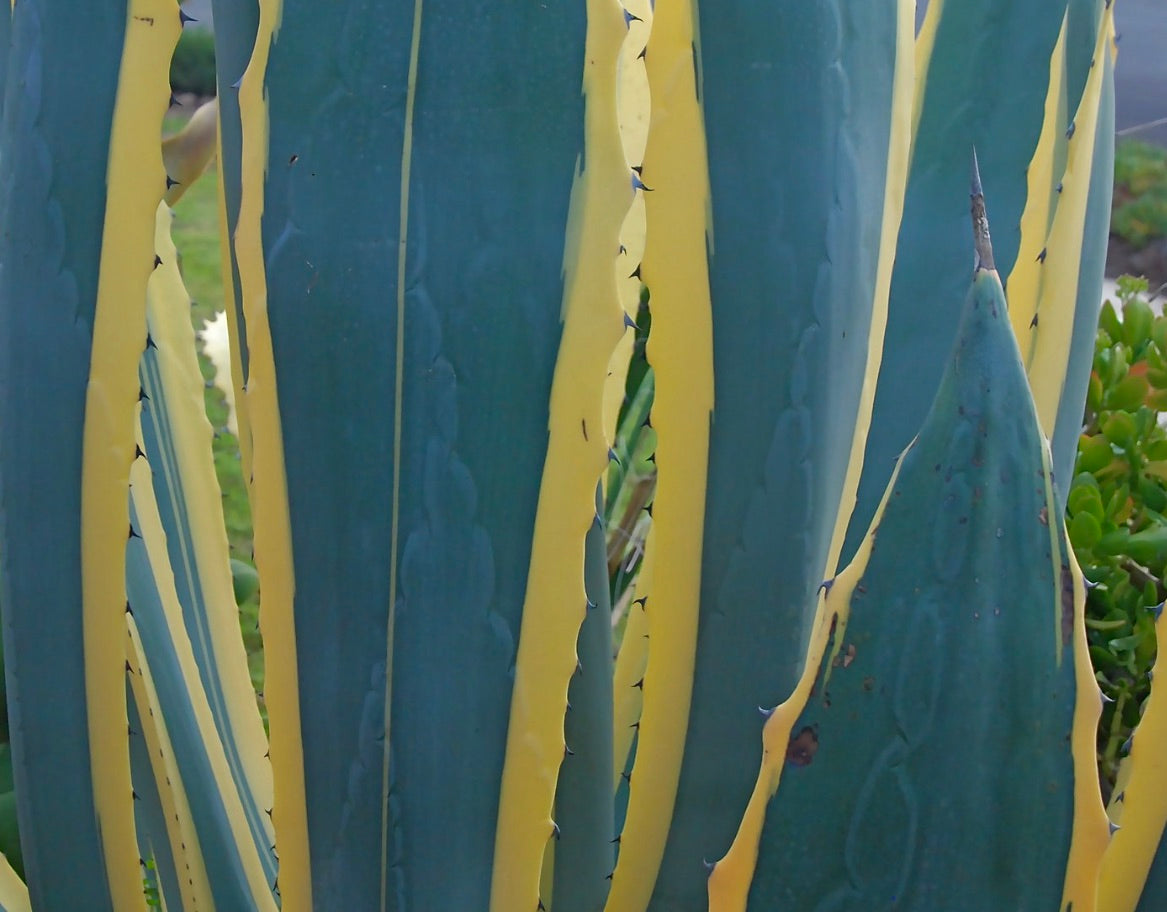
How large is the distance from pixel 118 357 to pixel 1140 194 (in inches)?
143

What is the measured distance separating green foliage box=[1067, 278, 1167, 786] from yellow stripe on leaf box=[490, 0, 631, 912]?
59 centimetres

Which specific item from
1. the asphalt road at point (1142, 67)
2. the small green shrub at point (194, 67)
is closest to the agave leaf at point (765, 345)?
the asphalt road at point (1142, 67)

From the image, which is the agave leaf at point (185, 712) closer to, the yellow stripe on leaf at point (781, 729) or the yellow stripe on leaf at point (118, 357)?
the yellow stripe on leaf at point (118, 357)

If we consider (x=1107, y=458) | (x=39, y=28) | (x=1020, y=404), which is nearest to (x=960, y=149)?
(x=1020, y=404)

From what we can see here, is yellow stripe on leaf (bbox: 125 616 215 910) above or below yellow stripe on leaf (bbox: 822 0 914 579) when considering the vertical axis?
below

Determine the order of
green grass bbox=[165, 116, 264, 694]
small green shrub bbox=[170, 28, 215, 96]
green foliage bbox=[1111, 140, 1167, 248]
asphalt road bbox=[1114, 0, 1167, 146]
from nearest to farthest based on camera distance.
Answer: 1. green grass bbox=[165, 116, 264, 694]
2. green foliage bbox=[1111, 140, 1167, 248]
3. asphalt road bbox=[1114, 0, 1167, 146]
4. small green shrub bbox=[170, 28, 215, 96]

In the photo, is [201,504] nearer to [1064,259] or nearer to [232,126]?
[232,126]

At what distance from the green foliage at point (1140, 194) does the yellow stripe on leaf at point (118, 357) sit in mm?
3348

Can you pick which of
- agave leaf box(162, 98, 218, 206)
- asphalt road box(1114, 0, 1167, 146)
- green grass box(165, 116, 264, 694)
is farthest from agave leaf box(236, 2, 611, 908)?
asphalt road box(1114, 0, 1167, 146)

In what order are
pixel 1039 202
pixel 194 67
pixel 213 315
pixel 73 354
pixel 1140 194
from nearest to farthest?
pixel 73 354 < pixel 1039 202 < pixel 213 315 < pixel 1140 194 < pixel 194 67

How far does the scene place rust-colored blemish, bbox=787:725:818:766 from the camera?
1.17 ft

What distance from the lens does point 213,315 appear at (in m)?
1.67

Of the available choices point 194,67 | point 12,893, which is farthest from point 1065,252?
point 194,67

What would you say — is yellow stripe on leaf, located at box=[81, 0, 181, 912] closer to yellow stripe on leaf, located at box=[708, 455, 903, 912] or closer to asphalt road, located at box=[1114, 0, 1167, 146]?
yellow stripe on leaf, located at box=[708, 455, 903, 912]
